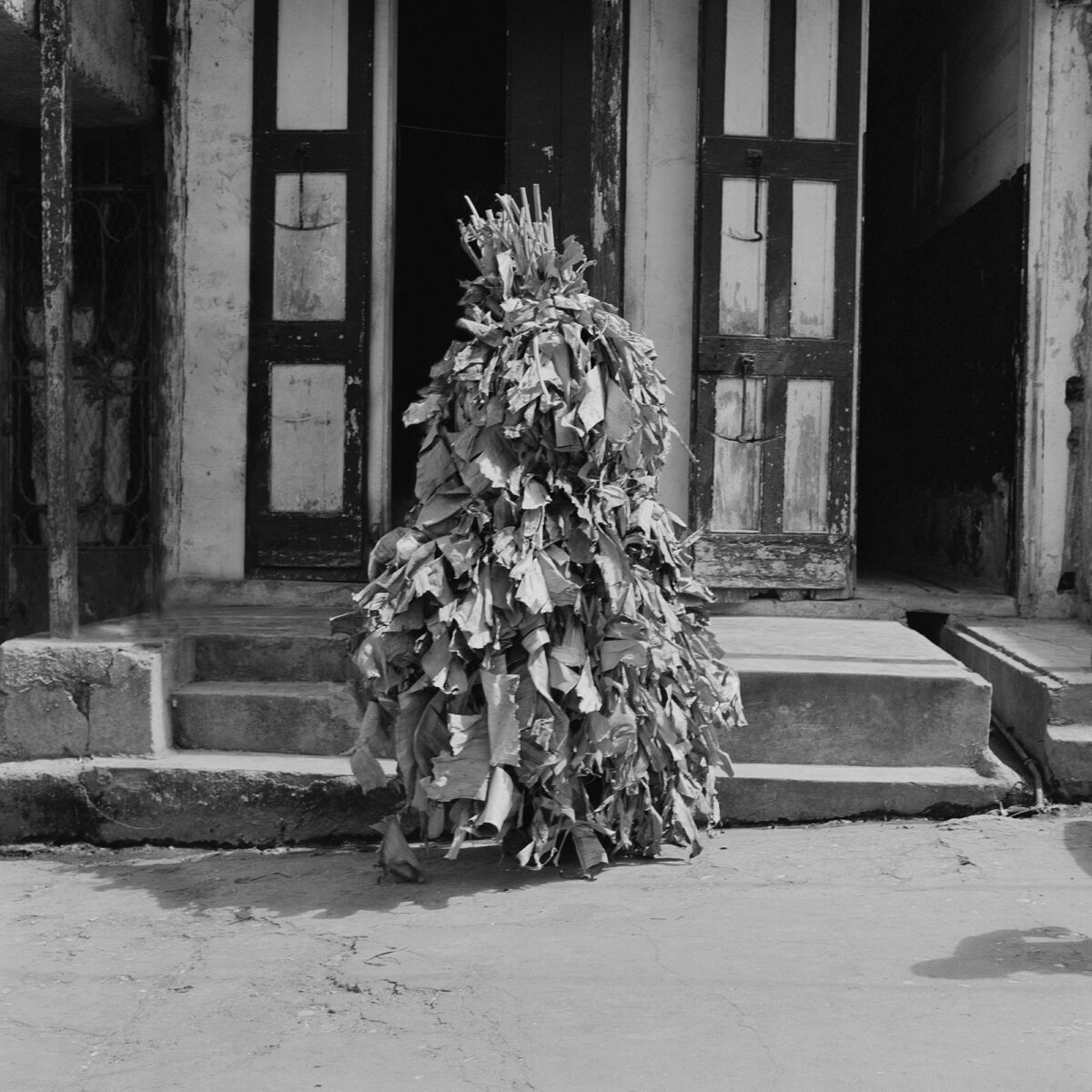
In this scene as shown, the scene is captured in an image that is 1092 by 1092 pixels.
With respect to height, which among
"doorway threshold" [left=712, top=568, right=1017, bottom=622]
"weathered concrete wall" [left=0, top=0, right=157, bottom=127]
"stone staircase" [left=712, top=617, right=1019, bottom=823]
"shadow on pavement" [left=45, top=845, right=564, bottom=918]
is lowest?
"shadow on pavement" [left=45, top=845, right=564, bottom=918]

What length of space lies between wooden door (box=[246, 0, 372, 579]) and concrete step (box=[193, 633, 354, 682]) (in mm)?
1038

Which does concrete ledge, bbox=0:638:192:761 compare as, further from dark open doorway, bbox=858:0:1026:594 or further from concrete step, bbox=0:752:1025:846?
dark open doorway, bbox=858:0:1026:594

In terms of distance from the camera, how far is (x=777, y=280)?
253 inches

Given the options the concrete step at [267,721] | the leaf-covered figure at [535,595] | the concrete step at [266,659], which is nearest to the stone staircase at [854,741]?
the leaf-covered figure at [535,595]

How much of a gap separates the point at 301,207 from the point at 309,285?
1.23 feet

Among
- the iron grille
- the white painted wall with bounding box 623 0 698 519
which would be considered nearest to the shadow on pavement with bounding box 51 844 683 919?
the iron grille

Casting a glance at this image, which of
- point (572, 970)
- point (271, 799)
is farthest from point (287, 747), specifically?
point (572, 970)

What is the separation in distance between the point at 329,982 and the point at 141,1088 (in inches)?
25.8

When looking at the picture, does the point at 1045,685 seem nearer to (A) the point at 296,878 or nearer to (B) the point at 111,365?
(A) the point at 296,878

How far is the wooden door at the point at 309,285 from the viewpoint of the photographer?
6.43 meters

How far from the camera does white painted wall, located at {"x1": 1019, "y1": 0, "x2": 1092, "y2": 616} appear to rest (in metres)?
6.44

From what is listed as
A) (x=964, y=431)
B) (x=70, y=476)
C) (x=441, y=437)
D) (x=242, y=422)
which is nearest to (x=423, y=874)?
(x=441, y=437)

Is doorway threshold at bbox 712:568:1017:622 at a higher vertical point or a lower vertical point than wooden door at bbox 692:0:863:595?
lower

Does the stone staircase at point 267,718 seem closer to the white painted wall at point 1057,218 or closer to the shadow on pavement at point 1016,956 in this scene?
the shadow on pavement at point 1016,956
